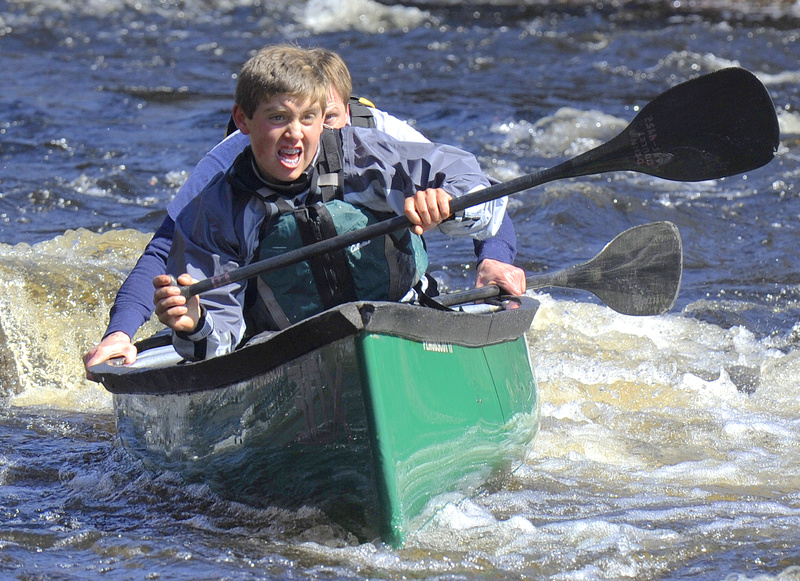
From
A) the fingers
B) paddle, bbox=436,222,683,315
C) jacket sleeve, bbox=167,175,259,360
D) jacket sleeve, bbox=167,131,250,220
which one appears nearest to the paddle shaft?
jacket sleeve, bbox=167,175,259,360

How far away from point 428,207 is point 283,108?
0.51 meters

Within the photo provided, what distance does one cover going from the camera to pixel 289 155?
9.89 feet

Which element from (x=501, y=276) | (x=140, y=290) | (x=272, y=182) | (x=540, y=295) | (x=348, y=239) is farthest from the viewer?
(x=540, y=295)

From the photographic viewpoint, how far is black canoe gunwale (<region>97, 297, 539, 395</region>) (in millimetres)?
2617

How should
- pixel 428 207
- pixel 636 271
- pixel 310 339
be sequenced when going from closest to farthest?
pixel 310 339, pixel 428 207, pixel 636 271

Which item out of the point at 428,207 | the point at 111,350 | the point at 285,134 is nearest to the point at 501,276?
the point at 428,207

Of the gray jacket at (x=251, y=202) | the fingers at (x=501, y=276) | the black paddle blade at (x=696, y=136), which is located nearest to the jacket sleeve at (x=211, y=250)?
the gray jacket at (x=251, y=202)

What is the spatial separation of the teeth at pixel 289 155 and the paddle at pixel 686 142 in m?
0.26

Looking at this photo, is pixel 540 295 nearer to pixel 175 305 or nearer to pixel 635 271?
pixel 635 271

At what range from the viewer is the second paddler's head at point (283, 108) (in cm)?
296

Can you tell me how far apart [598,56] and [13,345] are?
26.2 feet

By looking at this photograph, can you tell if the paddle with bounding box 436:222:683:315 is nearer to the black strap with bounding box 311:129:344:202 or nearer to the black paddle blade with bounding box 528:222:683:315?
the black paddle blade with bounding box 528:222:683:315

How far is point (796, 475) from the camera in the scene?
3646 mm

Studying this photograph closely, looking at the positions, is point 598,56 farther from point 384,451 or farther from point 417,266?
point 384,451
